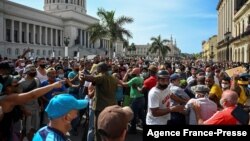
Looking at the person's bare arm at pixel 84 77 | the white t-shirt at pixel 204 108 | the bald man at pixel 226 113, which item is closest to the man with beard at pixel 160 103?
the white t-shirt at pixel 204 108

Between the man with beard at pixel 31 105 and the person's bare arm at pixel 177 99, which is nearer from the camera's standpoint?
the person's bare arm at pixel 177 99

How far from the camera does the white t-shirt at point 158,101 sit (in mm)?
6121

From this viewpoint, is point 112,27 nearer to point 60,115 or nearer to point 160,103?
point 160,103

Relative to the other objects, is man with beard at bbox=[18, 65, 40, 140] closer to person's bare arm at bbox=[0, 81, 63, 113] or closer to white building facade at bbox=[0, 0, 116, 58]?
person's bare arm at bbox=[0, 81, 63, 113]

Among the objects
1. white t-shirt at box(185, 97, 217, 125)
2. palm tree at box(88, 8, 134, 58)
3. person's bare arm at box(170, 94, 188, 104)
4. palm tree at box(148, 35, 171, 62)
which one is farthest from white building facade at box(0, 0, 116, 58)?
white t-shirt at box(185, 97, 217, 125)

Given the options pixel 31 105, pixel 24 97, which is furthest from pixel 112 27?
pixel 24 97

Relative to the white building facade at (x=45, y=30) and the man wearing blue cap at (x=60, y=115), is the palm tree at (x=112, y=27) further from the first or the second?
the man wearing blue cap at (x=60, y=115)

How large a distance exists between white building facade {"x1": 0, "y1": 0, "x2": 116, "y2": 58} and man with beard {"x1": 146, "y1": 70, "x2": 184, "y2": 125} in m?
54.5

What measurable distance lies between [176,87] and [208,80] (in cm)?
178

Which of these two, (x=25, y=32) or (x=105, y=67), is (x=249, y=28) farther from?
(x=25, y=32)

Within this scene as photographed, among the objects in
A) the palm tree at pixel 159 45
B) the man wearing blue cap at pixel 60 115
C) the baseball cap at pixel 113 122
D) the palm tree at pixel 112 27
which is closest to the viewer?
the baseball cap at pixel 113 122

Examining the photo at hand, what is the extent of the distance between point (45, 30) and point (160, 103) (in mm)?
83686

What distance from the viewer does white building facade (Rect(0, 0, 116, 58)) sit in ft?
227

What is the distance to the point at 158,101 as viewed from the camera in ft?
20.1
